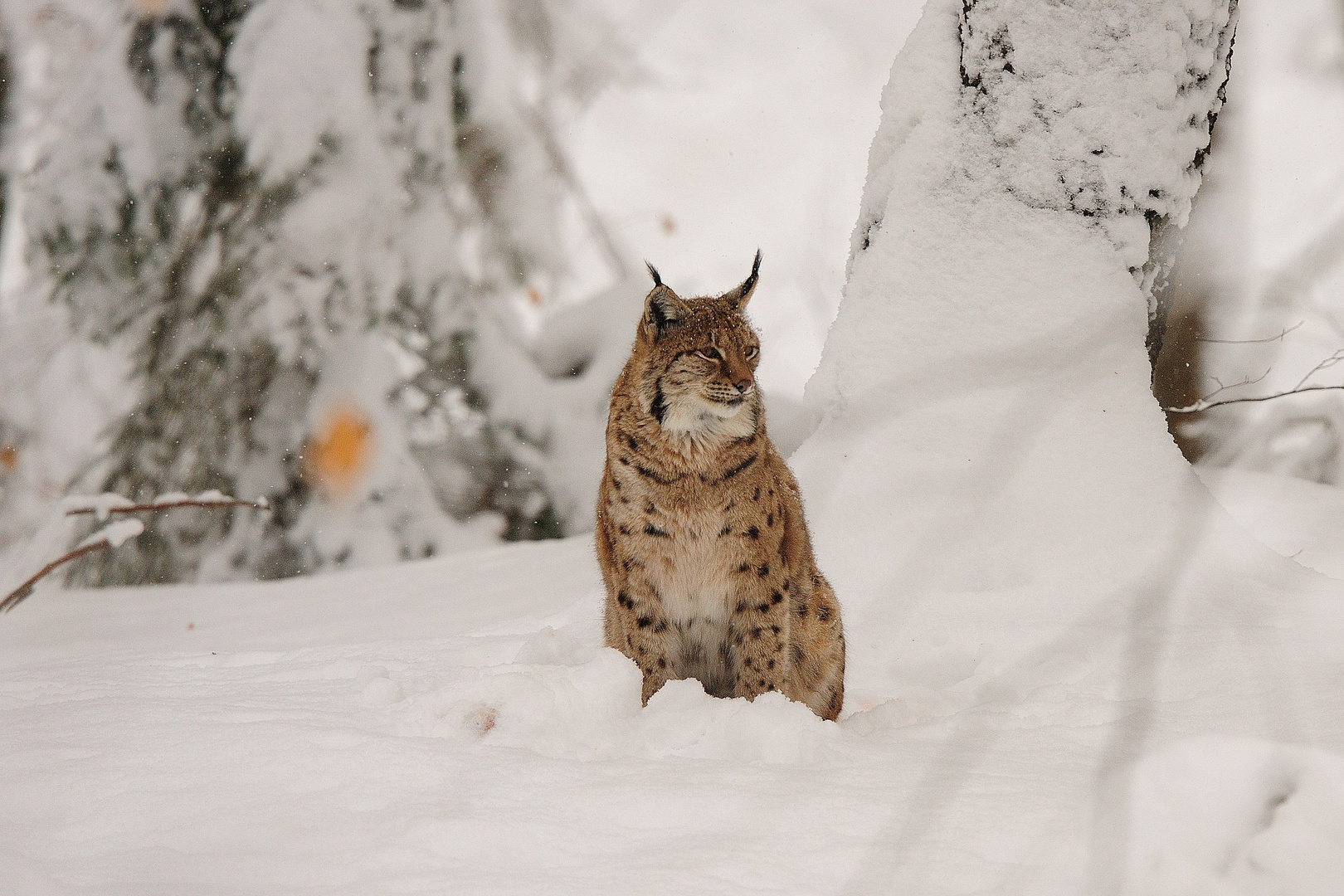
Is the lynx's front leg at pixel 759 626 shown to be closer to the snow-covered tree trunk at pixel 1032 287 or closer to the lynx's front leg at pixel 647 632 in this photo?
the lynx's front leg at pixel 647 632

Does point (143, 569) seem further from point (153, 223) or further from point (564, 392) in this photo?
point (564, 392)

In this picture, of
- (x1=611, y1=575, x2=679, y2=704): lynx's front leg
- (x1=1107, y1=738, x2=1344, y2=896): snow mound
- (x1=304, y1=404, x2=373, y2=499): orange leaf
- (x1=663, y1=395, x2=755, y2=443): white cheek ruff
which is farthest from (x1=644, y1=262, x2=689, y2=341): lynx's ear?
(x1=304, y1=404, x2=373, y2=499): orange leaf

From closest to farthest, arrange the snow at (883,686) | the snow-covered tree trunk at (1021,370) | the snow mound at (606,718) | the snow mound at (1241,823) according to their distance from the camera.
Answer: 1. the snow mound at (1241,823)
2. the snow at (883,686)
3. the snow mound at (606,718)
4. the snow-covered tree trunk at (1021,370)

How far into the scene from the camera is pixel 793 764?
1.75 m

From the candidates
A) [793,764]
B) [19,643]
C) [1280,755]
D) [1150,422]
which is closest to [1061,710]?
[793,764]

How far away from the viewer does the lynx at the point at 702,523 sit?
2.31 metres

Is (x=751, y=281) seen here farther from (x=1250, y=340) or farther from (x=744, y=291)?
(x=1250, y=340)

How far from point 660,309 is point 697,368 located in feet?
0.63

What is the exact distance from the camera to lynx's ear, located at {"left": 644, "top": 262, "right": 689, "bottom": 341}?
2354mm

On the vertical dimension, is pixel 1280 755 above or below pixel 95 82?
below

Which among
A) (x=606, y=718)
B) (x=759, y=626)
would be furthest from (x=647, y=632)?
(x=606, y=718)

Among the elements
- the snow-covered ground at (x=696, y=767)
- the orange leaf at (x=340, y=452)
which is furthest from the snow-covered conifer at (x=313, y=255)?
the snow-covered ground at (x=696, y=767)

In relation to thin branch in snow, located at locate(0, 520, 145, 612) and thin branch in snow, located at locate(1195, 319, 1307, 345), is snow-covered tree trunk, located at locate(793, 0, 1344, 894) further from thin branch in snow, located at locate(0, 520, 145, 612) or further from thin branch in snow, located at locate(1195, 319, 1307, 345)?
thin branch in snow, located at locate(0, 520, 145, 612)

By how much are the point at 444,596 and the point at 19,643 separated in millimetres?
1739
